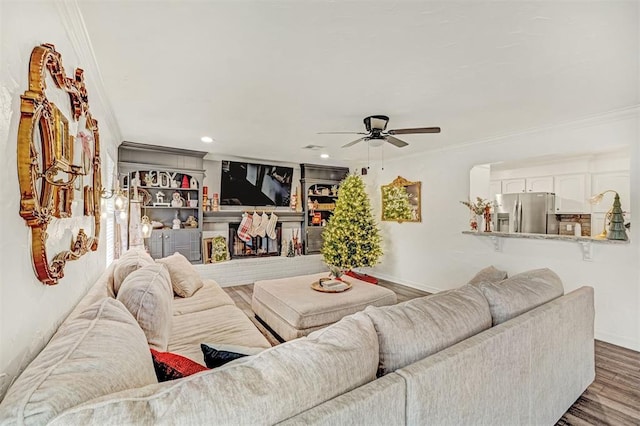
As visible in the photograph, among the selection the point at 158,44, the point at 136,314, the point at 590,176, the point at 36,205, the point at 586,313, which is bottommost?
the point at 586,313

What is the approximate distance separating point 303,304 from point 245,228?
299 cm

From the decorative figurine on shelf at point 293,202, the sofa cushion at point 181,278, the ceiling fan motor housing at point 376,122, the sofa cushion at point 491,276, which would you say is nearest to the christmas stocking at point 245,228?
the decorative figurine on shelf at point 293,202

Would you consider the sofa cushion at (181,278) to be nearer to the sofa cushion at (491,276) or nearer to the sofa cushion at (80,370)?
the sofa cushion at (80,370)

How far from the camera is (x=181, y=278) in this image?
3.03 m

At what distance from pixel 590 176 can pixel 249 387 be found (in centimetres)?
548

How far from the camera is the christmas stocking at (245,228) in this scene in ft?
18.2

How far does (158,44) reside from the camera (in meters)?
1.81

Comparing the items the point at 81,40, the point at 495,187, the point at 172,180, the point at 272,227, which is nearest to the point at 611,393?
the point at 495,187

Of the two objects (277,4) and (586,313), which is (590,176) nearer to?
(586,313)

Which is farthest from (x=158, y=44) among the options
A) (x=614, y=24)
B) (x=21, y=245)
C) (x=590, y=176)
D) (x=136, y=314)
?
(x=590, y=176)

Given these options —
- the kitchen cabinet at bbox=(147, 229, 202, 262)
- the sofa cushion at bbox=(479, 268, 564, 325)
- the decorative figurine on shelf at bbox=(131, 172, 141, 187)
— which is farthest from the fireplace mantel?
the sofa cushion at bbox=(479, 268, 564, 325)

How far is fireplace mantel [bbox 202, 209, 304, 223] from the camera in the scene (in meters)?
5.29

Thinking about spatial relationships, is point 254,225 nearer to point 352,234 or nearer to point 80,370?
point 352,234

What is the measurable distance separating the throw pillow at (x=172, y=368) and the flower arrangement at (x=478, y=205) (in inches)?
158
